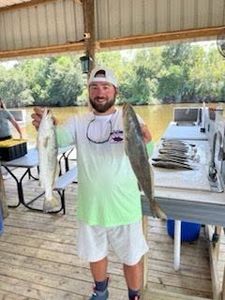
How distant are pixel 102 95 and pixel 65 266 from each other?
1.65 metres

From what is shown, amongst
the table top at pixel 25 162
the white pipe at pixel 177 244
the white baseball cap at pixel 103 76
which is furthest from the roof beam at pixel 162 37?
Result: the white baseball cap at pixel 103 76

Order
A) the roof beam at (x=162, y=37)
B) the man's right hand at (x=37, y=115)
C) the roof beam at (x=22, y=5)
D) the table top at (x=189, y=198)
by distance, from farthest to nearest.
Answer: the roof beam at (x=22, y=5), the roof beam at (x=162, y=37), the table top at (x=189, y=198), the man's right hand at (x=37, y=115)

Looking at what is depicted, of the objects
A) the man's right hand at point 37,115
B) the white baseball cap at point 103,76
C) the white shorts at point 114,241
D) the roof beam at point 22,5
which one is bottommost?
the white shorts at point 114,241

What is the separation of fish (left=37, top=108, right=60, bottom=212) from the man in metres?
0.31

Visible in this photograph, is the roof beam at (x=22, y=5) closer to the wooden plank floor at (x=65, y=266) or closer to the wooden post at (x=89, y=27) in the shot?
the wooden post at (x=89, y=27)

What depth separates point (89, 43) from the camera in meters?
5.10

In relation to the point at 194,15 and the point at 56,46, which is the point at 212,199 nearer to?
the point at 194,15

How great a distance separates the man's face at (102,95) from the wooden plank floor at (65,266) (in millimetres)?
1307

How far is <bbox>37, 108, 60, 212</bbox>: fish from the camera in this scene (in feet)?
3.90

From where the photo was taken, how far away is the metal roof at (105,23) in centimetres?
474

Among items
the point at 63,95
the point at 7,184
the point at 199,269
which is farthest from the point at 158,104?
the point at 199,269

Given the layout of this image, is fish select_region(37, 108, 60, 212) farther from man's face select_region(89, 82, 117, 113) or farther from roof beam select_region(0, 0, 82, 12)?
roof beam select_region(0, 0, 82, 12)

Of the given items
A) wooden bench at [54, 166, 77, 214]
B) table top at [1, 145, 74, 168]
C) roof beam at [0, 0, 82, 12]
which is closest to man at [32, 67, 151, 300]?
wooden bench at [54, 166, 77, 214]

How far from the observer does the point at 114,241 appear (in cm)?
169
